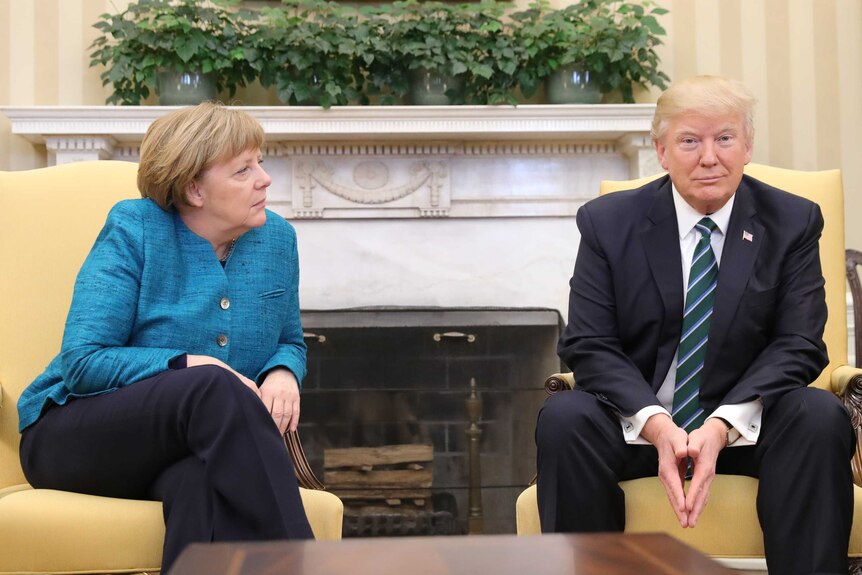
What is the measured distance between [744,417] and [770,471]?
0.35 feet

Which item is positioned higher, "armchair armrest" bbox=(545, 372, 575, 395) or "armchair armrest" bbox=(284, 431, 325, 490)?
"armchair armrest" bbox=(545, 372, 575, 395)

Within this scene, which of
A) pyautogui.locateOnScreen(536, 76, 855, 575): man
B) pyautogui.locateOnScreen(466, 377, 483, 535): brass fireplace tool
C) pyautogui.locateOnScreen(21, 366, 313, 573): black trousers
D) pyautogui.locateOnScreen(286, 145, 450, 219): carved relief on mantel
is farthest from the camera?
pyautogui.locateOnScreen(286, 145, 450, 219): carved relief on mantel

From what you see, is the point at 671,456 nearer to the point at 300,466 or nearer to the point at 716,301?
the point at 716,301

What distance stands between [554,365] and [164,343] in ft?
6.39

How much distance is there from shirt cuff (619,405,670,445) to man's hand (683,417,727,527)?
0.25 feet

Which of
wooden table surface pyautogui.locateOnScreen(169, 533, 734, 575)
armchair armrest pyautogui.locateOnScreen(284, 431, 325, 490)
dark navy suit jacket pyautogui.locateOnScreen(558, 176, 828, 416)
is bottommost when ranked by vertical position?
armchair armrest pyautogui.locateOnScreen(284, 431, 325, 490)

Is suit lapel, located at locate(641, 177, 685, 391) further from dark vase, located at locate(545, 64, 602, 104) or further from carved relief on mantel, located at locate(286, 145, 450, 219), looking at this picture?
carved relief on mantel, located at locate(286, 145, 450, 219)

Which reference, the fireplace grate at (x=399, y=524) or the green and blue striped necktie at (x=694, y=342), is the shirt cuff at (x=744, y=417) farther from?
the fireplace grate at (x=399, y=524)

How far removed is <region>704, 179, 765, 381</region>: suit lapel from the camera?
5.93ft

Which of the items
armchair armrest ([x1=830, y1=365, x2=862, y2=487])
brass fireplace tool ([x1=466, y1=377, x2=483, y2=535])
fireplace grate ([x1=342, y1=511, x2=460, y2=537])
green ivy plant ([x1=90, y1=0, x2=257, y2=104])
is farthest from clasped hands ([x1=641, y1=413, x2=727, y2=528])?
green ivy plant ([x1=90, y1=0, x2=257, y2=104])

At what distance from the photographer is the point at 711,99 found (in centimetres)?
183

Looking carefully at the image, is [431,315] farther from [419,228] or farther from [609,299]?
[609,299]

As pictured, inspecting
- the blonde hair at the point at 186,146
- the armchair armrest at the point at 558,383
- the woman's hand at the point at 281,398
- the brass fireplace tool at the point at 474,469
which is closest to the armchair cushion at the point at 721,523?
the armchair armrest at the point at 558,383

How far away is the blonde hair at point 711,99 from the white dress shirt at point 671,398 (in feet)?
0.56
